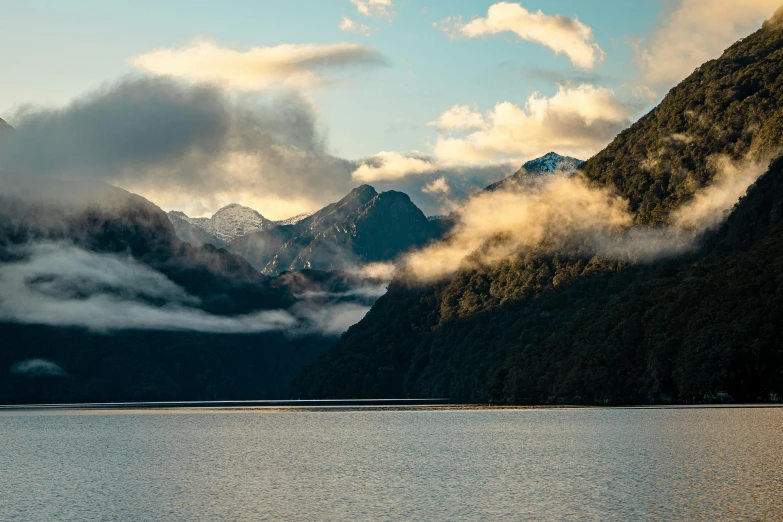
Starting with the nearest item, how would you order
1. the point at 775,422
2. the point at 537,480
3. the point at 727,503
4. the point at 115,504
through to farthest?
the point at 727,503
the point at 115,504
the point at 537,480
the point at 775,422

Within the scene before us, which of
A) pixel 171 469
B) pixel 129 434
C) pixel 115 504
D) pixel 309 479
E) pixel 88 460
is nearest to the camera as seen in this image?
pixel 115 504

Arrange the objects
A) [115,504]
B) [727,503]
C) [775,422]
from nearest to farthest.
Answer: [727,503]
[115,504]
[775,422]

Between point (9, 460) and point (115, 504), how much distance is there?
2063 inches

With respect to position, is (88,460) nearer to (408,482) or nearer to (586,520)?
(408,482)

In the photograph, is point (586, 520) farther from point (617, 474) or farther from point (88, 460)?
point (88, 460)

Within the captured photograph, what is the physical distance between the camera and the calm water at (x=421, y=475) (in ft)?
202

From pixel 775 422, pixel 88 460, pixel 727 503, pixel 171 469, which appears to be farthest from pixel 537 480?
pixel 775 422

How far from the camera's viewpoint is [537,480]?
250 ft

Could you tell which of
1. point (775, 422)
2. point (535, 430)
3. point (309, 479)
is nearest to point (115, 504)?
point (309, 479)

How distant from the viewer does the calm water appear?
61.5m

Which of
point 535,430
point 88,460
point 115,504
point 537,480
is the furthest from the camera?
point 535,430

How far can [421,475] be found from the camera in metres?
82.8

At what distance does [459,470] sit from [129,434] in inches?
3915

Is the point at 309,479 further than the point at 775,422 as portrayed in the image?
No
